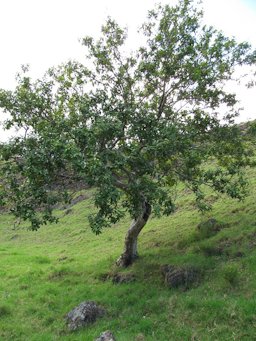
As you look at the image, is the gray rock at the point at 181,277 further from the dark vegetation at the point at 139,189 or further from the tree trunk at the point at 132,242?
the tree trunk at the point at 132,242

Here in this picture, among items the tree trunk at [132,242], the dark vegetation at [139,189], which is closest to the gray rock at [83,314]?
the dark vegetation at [139,189]

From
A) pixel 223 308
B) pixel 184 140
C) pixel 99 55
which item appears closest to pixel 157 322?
pixel 223 308

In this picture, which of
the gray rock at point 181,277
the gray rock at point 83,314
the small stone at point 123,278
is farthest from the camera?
the small stone at point 123,278

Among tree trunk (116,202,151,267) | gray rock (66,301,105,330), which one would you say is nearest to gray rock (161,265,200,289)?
gray rock (66,301,105,330)

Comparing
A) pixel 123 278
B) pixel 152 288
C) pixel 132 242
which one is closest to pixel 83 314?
pixel 152 288

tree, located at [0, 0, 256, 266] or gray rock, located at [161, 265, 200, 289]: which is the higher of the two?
tree, located at [0, 0, 256, 266]

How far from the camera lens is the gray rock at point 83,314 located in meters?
15.6

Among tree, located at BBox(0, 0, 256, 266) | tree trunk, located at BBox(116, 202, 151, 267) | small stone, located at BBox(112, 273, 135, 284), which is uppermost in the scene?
tree, located at BBox(0, 0, 256, 266)

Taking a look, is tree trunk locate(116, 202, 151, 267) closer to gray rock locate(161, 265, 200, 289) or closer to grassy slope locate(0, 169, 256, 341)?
grassy slope locate(0, 169, 256, 341)

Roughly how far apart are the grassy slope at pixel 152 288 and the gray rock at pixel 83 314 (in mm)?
390

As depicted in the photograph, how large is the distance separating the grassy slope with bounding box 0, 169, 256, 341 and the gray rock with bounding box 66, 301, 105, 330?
1.28 ft

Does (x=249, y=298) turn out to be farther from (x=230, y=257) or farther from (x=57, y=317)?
(x=57, y=317)

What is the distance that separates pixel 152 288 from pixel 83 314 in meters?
3.70

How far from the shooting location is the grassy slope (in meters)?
13.6
